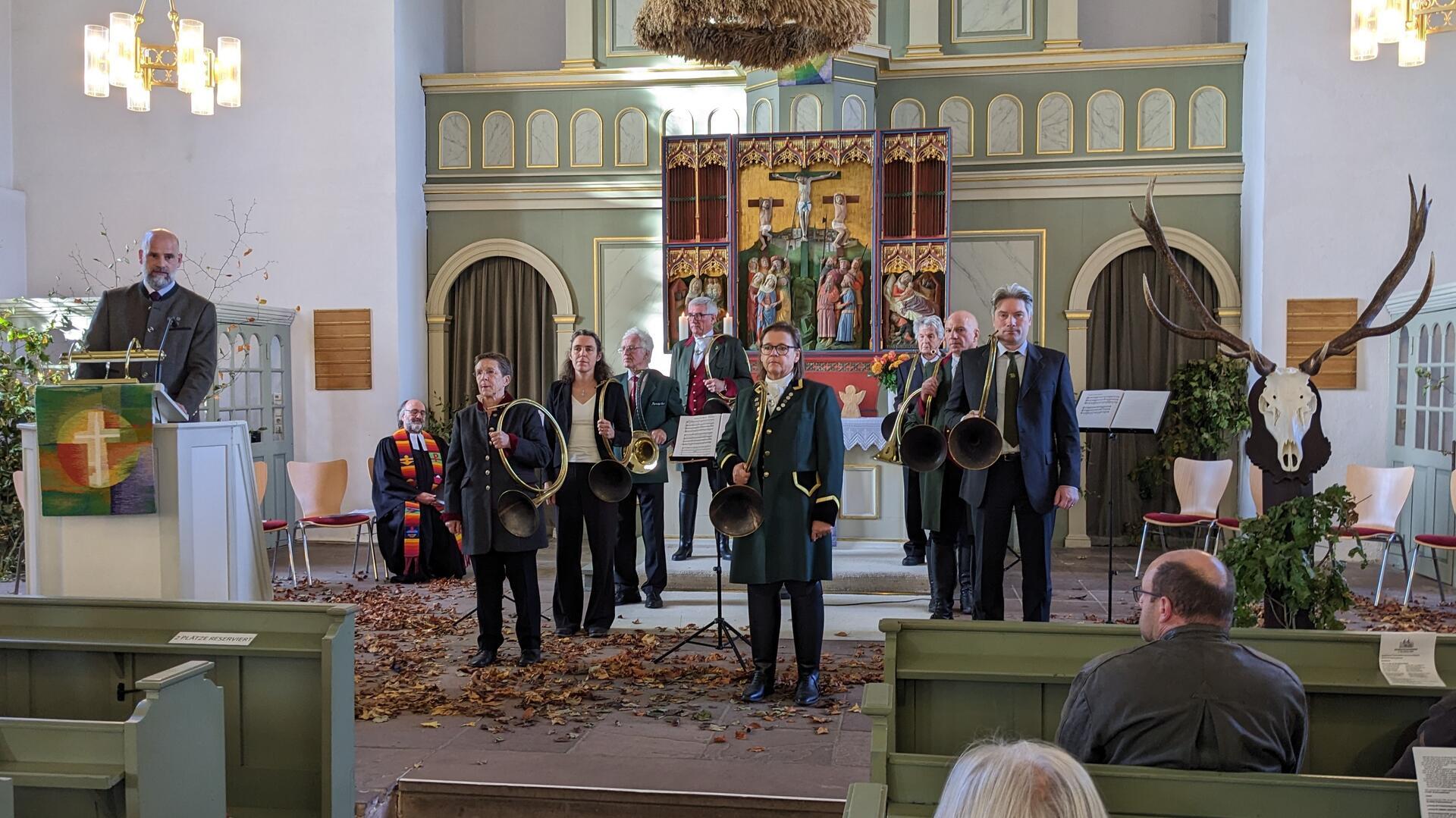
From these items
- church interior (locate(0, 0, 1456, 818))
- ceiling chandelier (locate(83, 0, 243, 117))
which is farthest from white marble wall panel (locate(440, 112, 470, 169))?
ceiling chandelier (locate(83, 0, 243, 117))

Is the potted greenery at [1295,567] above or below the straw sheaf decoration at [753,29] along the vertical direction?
below

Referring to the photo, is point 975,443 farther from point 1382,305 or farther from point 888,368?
point 888,368

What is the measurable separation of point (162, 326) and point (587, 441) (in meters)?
2.09

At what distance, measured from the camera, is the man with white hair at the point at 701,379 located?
7.43 meters

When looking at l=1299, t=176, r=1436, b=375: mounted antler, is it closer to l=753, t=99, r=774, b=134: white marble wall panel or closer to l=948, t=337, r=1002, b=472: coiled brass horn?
l=948, t=337, r=1002, b=472: coiled brass horn

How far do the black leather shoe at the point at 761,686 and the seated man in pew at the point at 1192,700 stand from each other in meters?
2.59

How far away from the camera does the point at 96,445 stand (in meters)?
4.41

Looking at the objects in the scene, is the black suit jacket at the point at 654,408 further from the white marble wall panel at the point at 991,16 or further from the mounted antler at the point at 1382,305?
the white marble wall panel at the point at 991,16

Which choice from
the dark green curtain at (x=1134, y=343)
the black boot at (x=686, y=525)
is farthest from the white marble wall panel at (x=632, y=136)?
the dark green curtain at (x=1134, y=343)

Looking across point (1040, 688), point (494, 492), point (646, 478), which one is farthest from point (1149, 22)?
point (1040, 688)

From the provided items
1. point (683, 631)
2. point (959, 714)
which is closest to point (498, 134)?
point (683, 631)

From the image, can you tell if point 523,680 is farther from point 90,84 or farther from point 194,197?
point 194,197

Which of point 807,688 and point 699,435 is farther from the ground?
point 699,435

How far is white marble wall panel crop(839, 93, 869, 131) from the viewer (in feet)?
31.7
